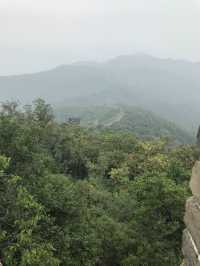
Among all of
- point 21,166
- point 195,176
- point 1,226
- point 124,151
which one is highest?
point 195,176

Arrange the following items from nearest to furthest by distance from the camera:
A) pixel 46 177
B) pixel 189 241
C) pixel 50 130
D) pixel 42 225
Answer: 1. pixel 189 241
2. pixel 42 225
3. pixel 46 177
4. pixel 50 130

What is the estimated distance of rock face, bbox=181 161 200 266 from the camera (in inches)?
607

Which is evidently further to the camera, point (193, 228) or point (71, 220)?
point (71, 220)

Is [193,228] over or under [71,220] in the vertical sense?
over

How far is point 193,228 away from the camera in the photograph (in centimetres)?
1594

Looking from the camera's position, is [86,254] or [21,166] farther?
[21,166]

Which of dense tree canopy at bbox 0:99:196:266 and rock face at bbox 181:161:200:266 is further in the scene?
dense tree canopy at bbox 0:99:196:266

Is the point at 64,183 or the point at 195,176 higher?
the point at 195,176

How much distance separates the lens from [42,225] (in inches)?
894

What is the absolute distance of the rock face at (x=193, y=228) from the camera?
1543 cm

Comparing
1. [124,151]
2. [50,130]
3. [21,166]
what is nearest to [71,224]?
[21,166]

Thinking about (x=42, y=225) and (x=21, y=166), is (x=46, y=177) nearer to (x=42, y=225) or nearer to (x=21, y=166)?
(x=21, y=166)

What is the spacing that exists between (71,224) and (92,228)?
1.75m

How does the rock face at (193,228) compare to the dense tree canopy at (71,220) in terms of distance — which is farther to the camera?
the dense tree canopy at (71,220)
